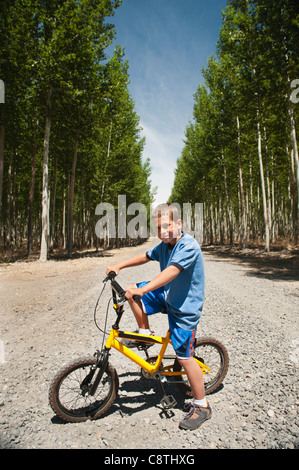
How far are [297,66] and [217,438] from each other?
1650cm

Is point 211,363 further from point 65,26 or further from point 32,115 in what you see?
point 32,115

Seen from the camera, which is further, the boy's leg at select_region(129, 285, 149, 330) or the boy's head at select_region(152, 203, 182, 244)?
the boy's leg at select_region(129, 285, 149, 330)

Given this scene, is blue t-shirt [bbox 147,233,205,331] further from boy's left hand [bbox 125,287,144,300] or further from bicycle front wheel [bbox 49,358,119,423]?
bicycle front wheel [bbox 49,358,119,423]

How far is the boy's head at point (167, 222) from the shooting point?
2600mm

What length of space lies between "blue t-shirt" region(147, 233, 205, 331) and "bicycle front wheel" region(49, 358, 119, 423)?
93 centimetres

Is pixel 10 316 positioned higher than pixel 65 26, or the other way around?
pixel 65 26

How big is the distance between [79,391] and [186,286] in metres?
1.60

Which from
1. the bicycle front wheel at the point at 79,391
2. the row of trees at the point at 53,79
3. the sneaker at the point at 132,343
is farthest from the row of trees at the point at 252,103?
the bicycle front wheel at the point at 79,391

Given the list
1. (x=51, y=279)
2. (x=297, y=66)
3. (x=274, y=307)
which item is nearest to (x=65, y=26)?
(x=297, y=66)

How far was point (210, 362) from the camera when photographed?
3055 mm

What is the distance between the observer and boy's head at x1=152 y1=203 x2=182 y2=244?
8.53ft

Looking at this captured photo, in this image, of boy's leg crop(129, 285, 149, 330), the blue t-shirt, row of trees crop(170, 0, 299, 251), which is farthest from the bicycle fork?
row of trees crop(170, 0, 299, 251)

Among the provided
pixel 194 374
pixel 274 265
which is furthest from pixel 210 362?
pixel 274 265

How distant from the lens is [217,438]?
2.25 m
